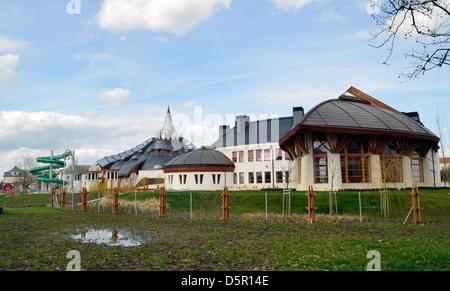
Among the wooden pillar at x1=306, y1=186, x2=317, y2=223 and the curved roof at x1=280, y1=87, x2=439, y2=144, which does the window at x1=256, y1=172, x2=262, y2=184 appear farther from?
the wooden pillar at x1=306, y1=186, x2=317, y2=223

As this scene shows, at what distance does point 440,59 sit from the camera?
10.5 meters

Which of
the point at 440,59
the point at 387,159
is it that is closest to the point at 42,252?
the point at 440,59

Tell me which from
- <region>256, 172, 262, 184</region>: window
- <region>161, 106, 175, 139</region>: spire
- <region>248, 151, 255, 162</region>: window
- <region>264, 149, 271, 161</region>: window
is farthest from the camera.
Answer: <region>161, 106, 175, 139</region>: spire

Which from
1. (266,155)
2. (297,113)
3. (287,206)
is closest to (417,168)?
(287,206)

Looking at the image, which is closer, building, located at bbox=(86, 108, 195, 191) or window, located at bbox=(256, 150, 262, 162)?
window, located at bbox=(256, 150, 262, 162)

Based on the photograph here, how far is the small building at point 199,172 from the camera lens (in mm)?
56594

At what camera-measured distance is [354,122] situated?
34.1 m

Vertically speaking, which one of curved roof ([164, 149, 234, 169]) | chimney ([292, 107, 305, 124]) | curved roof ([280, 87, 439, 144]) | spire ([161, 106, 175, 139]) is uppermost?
spire ([161, 106, 175, 139])

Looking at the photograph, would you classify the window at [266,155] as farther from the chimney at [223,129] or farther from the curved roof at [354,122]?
the curved roof at [354,122]

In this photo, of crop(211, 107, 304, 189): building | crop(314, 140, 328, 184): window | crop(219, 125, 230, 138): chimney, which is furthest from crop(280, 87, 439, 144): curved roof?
crop(219, 125, 230, 138): chimney

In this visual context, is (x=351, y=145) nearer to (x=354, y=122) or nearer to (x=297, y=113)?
(x=354, y=122)

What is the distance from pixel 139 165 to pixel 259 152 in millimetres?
31737

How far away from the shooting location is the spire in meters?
102
